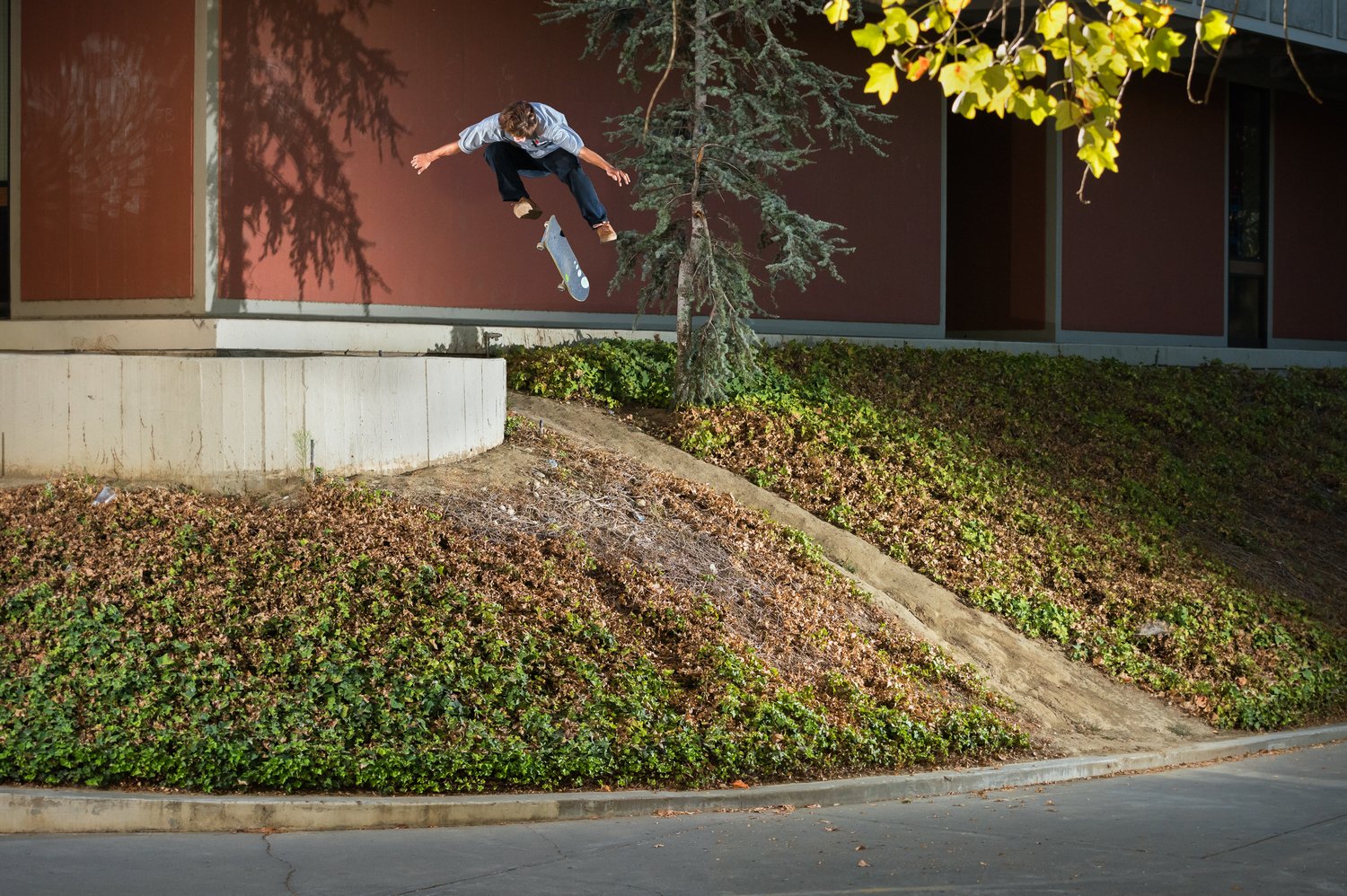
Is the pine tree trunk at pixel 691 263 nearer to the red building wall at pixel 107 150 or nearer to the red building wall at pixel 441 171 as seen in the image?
the red building wall at pixel 441 171

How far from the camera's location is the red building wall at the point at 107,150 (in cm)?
1396

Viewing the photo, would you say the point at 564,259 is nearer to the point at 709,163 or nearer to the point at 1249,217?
the point at 709,163

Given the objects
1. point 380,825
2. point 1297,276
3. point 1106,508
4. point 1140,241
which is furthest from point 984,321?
point 380,825

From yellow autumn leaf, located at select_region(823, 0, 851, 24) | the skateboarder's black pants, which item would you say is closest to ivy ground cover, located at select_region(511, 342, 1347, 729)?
the skateboarder's black pants

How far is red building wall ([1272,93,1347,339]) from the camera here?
964 inches

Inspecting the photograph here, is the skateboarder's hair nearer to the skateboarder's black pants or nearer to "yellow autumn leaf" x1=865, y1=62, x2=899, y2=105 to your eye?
the skateboarder's black pants

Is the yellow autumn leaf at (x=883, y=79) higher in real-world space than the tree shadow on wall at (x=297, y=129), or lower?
lower

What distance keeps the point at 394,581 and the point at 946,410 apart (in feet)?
26.6

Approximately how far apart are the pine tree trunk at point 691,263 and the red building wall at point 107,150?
16.0ft

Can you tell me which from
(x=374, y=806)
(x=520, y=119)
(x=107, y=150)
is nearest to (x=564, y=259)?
(x=520, y=119)

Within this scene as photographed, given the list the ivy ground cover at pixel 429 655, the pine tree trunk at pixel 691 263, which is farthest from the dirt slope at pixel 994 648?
the pine tree trunk at pixel 691 263

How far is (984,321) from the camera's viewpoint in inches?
878

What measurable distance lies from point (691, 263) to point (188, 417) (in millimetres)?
Result: 5554

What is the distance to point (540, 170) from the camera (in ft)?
46.3
